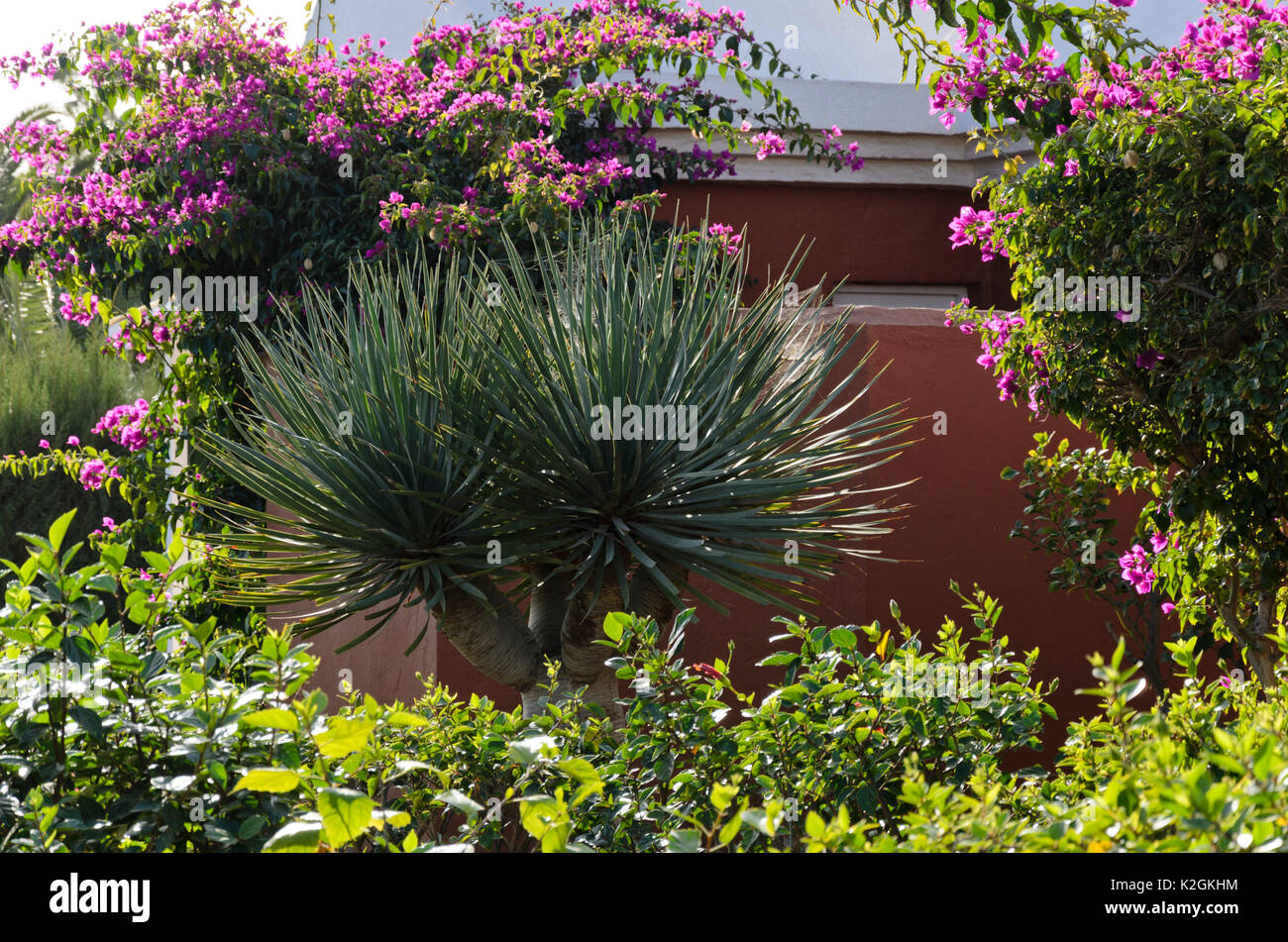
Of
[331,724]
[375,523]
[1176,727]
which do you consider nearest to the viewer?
[331,724]

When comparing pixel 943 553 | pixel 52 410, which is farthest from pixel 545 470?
pixel 52 410

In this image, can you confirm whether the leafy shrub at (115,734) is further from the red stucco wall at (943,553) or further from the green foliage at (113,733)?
the red stucco wall at (943,553)

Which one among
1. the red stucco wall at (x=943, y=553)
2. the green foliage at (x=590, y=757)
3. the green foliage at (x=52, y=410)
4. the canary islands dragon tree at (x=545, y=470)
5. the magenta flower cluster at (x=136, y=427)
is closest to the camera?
the green foliage at (x=590, y=757)

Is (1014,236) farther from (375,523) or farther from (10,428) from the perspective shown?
(10,428)

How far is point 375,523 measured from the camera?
3441mm

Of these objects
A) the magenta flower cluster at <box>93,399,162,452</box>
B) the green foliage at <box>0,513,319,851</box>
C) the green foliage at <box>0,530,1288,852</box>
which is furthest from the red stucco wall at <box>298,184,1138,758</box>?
the green foliage at <box>0,513,319,851</box>

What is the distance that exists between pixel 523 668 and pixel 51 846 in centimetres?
193

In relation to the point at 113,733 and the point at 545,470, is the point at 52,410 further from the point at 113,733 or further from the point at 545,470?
the point at 113,733

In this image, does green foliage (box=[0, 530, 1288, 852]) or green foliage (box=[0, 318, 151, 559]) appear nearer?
green foliage (box=[0, 530, 1288, 852])

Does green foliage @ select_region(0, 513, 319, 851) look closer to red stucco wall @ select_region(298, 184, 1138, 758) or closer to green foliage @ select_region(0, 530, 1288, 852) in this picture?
green foliage @ select_region(0, 530, 1288, 852)

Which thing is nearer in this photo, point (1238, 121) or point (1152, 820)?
point (1152, 820)

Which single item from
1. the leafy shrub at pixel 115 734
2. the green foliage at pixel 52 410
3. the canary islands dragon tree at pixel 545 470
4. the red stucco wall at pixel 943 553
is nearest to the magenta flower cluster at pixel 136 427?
the red stucco wall at pixel 943 553

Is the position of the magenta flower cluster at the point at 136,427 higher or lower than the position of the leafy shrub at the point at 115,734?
higher

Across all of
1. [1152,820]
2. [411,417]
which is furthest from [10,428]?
[1152,820]
